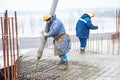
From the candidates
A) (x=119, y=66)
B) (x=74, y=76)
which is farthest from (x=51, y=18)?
(x=119, y=66)

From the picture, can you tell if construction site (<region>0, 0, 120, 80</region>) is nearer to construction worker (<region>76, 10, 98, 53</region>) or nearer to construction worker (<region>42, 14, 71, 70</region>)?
construction worker (<region>42, 14, 71, 70</region>)

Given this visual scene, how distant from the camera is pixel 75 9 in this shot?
2391 centimetres

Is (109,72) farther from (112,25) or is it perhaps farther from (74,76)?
(112,25)

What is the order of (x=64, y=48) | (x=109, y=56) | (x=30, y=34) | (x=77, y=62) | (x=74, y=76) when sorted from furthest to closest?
(x=30, y=34) < (x=109, y=56) < (x=77, y=62) < (x=64, y=48) < (x=74, y=76)

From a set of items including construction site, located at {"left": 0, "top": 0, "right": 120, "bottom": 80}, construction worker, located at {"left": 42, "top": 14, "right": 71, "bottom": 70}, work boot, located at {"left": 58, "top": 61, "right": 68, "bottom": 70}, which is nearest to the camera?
construction site, located at {"left": 0, "top": 0, "right": 120, "bottom": 80}

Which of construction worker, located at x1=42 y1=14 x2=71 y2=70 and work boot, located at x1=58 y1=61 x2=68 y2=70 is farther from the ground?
construction worker, located at x1=42 y1=14 x2=71 y2=70

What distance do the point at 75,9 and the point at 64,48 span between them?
16.0 metres

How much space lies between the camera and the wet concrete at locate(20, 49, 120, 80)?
24.0ft

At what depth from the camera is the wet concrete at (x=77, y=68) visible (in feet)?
24.0

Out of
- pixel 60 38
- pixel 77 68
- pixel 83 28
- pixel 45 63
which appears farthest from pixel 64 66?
pixel 83 28

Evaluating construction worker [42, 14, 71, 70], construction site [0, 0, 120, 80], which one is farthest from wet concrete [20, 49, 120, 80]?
construction worker [42, 14, 71, 70]

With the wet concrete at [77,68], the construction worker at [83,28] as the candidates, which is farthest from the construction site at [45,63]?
the construction worker at [83,28]

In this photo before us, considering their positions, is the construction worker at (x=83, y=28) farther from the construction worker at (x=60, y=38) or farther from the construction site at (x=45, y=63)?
the construction worker at (x=60, y=38)

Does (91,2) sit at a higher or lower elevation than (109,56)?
higher
